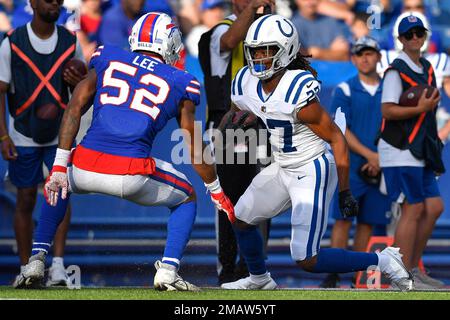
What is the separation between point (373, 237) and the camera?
9016 millimetres

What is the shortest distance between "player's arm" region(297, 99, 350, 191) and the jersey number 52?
73cm

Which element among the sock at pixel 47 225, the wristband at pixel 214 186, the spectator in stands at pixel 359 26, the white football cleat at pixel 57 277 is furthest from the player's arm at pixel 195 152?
the spectator in stands at pixel 359 26

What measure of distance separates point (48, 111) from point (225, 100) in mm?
1090

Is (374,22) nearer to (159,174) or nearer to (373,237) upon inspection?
(373,237)

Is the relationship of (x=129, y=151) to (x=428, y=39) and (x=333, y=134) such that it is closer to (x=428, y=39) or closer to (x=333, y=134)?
(x=333, y=134)

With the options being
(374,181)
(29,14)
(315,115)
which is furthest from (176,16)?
(315,115)

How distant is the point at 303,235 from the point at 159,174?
828 millimetres

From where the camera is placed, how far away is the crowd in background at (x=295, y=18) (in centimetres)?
912

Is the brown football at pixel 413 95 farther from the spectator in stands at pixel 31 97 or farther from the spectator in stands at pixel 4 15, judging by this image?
the spectator in stands at pixel 4 15

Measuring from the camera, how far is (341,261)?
277 inches

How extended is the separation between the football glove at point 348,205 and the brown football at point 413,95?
147 cm

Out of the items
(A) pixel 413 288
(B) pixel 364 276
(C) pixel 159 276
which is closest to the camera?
(C) pixel 159 276

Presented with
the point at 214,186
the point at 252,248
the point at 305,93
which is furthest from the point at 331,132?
the point at 252,248

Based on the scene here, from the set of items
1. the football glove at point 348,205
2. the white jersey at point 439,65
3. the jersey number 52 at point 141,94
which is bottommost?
the football glove at point 348,205
